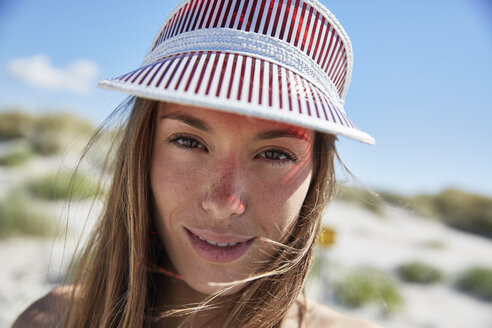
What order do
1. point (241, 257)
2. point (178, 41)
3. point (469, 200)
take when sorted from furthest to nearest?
point (469, 200) → point (241, 257) → point (178, 41)

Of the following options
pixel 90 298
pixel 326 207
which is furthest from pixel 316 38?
pixel 90 298

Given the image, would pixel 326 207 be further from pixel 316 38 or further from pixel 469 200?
pixel 469 200

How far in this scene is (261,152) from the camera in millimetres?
987

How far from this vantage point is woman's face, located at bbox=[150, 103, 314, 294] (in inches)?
36.5

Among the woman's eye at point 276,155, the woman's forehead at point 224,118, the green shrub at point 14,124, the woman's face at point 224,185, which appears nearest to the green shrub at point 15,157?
the green shrub at point 14,124

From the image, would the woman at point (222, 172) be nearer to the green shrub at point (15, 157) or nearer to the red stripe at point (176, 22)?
the red stripe at point (176, 22)

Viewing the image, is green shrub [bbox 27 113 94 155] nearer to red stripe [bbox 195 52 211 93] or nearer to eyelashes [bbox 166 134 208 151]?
eyelashes [bbox 166 134 208 151]

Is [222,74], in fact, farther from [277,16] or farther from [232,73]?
[277,16]

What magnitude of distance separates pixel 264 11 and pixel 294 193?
533 millimetres

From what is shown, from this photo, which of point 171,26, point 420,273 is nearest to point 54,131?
point 420,273

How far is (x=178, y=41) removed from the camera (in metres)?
0.88

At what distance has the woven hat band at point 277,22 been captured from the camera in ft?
2.78

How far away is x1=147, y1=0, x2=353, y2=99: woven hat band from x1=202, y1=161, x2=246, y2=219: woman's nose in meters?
0.38

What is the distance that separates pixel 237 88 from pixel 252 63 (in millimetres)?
117
